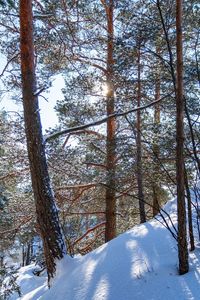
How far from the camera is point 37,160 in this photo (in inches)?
197

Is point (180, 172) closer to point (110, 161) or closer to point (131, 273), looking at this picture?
point (131, 273)

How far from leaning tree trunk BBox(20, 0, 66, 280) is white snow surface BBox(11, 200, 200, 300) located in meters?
0.29

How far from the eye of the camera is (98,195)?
35.5 ft

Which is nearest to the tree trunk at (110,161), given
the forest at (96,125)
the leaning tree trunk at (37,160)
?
the forest at (96,125)

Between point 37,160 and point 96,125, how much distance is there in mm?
1269

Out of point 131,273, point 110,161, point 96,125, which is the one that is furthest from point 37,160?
point 110,161

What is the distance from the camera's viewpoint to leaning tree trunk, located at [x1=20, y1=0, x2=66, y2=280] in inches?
187

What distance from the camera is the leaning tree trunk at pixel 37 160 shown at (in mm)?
4742

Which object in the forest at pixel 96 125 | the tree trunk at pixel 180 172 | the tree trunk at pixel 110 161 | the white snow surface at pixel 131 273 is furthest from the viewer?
the tree trunk at pixel 110 161

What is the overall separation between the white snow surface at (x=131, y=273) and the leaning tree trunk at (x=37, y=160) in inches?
11.3

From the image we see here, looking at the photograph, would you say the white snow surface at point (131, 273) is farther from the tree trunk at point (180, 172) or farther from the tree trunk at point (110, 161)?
the tree trunk at point (110, 161)

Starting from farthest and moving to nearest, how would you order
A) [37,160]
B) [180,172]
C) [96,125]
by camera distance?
1. [96,125]
2. [37,160]
3. [180,172]

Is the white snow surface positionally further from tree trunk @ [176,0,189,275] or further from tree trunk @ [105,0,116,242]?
tree trunk @ [105,0,116,242]

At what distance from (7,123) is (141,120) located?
3.38 metres
